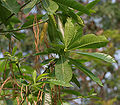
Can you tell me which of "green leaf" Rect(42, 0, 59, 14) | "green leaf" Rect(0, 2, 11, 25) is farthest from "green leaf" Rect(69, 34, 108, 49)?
"green leaf" Rect(0, 2, 11, 25)

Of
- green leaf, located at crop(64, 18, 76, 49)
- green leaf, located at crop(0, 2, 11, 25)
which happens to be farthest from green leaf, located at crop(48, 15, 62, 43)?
green leaf, located at crop(0, 2, 11, 25)

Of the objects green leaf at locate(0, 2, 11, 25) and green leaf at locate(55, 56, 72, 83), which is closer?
green leaf at locate(55, 56, 72, 83)

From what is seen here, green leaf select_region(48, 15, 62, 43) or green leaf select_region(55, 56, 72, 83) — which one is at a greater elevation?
green leaf select_region(48, 15, 62, 43)

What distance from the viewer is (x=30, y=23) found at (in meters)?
0.83

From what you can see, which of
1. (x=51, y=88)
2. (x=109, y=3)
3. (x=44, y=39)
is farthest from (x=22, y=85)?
(x=109, y=3)

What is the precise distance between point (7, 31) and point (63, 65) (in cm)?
31

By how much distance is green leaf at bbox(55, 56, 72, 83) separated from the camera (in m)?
0.64

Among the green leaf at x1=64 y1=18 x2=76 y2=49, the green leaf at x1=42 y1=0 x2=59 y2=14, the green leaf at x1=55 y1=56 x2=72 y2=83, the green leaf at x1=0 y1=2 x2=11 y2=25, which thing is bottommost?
the green leaf at x1=55 y1=56 x2=72 y2=83

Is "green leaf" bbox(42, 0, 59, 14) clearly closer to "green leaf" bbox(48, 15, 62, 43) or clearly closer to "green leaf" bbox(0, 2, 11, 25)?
"green leaf" bbox(48, 15, 62, 43)

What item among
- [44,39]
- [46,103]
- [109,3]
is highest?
[109,3]

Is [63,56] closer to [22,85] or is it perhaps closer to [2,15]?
[22,85]

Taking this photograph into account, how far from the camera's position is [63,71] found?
0.66 m

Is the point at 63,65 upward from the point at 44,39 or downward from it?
downward

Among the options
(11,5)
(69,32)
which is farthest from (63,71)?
(11,5)
